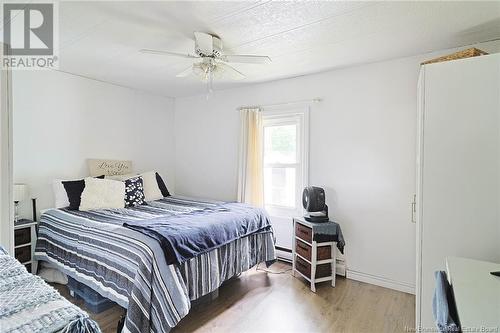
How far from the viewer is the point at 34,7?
174cm

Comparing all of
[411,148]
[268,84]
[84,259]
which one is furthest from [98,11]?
[411,148]

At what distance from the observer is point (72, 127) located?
321 centimetres

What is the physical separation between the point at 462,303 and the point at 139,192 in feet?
10.3

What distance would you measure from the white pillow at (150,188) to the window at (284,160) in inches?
59.8

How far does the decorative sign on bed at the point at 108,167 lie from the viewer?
11.0 feet

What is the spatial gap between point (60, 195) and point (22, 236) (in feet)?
1.68

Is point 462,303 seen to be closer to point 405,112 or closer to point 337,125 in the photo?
point 405,112

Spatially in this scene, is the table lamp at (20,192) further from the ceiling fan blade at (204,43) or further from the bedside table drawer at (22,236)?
the ceiling fan blade at (204,43)

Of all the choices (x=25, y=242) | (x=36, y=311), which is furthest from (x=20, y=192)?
(x=36, y=311)

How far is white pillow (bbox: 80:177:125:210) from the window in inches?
73.5

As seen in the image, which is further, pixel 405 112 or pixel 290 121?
pixel 290 121

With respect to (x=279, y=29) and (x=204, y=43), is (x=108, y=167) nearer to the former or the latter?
(x=204, y=43)

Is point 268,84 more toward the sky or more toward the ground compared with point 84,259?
more toward the sky

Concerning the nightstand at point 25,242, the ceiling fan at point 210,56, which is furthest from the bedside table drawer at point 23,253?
the ceiling fan at point 210,56
